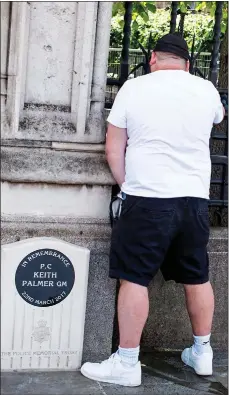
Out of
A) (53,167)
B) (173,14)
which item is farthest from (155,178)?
(173,14)

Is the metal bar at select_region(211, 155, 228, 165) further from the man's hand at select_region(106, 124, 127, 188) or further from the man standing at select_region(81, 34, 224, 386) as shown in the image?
the man's hand at select_region(106, 124, 127, 188)

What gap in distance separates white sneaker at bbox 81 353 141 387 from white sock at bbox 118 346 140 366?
0.08 ft

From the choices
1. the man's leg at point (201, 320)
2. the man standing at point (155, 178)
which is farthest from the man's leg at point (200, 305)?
the man standing at point (155, 178)

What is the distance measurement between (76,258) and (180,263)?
588 mm

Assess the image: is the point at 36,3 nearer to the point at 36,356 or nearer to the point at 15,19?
the point at 15,19

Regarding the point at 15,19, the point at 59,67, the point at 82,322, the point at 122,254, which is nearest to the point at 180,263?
the point at 122,254

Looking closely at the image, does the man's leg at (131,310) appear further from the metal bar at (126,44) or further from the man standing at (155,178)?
the metal bar at (126,44)

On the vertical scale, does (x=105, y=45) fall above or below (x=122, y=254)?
above

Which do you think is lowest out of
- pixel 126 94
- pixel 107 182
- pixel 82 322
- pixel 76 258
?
pixel 82 322

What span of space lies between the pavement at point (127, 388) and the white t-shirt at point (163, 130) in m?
1.11

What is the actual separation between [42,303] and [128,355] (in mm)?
561

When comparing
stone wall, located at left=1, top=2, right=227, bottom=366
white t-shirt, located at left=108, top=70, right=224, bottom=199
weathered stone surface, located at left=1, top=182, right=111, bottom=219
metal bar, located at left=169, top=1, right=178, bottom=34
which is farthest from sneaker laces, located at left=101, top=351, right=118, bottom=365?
metal bar, located at left=169, top=1, right=178, bottom=34

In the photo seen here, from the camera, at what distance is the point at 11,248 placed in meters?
4.20

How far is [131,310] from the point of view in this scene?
4.19 m
